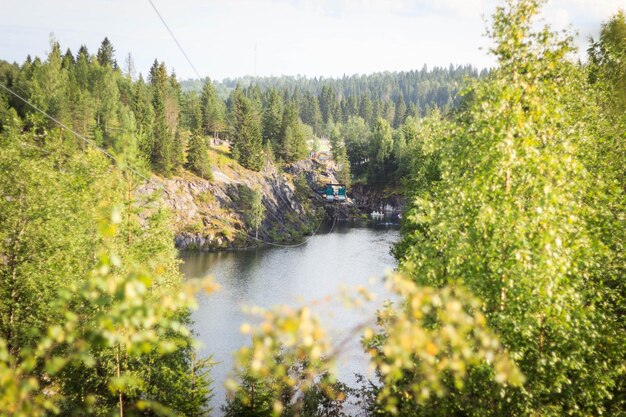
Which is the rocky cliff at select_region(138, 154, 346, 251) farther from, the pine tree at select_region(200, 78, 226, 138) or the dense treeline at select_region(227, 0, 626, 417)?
the dense treeline at select_region(227, 0, 626, 417)

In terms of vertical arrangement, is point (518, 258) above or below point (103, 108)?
below

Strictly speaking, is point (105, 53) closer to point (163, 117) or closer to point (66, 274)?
point (163, 117)

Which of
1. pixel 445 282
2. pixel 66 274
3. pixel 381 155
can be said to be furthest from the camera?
pixel 381 155

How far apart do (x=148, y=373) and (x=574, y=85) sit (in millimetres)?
23443

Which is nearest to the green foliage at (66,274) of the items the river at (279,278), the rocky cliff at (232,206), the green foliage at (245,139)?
the river at (279,278)

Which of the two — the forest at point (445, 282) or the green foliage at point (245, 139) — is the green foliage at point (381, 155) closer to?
the green foliage at point (245, 139)

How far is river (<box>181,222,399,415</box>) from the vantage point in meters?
33.6

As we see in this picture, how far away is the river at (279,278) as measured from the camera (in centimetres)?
3356

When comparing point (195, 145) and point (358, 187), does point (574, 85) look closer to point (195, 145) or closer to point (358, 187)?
point (195, 145)

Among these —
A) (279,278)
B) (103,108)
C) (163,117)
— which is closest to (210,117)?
(163,117)

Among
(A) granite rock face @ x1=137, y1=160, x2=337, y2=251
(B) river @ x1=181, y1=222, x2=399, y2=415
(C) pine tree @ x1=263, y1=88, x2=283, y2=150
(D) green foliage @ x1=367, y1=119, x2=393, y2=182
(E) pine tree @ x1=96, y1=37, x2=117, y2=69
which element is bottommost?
(B) river @ x1=181, y1=222, x2=399, y2=415

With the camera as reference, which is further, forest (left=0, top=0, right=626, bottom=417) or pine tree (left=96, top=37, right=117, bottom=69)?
pine tree (left=96, top=37, right=117, bottom=69)

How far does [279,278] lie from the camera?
178 feet

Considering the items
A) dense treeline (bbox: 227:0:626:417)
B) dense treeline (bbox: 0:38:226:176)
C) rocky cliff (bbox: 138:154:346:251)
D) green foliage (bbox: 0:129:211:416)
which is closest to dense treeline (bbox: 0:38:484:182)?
dense treeline (bbox: 0:38:226:176)
